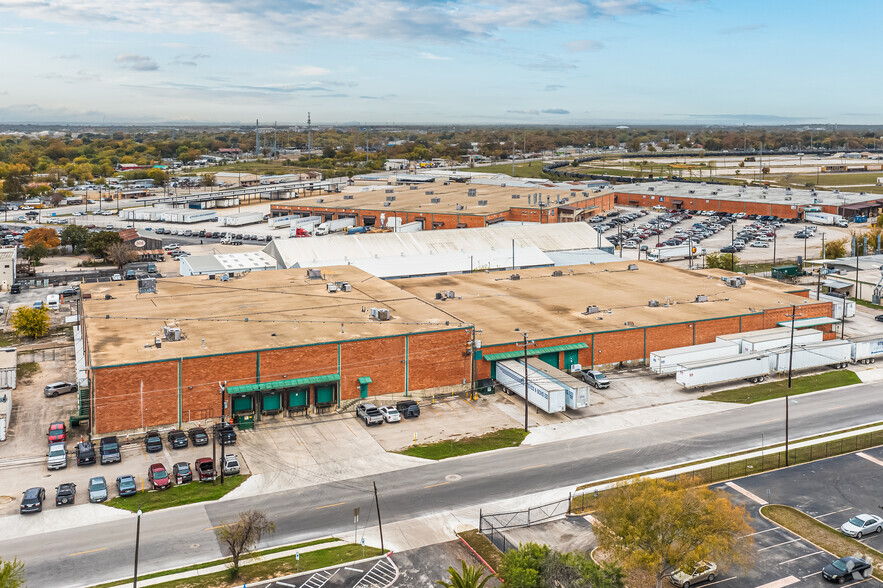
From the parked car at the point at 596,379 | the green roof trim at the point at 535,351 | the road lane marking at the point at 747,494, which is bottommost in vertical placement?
the road lane marking at the point at 747,494

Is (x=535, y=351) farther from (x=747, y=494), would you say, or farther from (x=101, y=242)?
(x=101, y=242)

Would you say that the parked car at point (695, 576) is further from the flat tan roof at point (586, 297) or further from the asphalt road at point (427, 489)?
the flat tan roof at point (586, 297)

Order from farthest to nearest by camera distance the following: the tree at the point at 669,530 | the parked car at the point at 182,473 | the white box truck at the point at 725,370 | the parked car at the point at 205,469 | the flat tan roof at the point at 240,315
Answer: the white box truck at the point at 725,370, the flat tan roof at the point at 240,315, the parked car at the point at 205,469, the parked car at the point at 182,473, the tree at the point at 669,530

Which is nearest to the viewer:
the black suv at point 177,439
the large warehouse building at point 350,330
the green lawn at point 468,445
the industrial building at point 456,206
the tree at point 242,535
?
the tree at point 242,535

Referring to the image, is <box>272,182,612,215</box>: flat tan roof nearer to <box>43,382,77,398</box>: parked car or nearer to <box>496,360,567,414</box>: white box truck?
<box>496,360,567,414</box>: white box truck

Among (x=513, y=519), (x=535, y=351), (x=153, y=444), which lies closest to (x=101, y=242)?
(x=153, y=444)

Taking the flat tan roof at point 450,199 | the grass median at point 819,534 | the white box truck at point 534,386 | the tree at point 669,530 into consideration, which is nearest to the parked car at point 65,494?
the tree at point 669,530

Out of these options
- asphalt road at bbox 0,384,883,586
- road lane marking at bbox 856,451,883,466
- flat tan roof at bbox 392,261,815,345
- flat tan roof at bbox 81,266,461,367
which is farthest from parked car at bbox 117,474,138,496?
road lane marking at bbox 856,451,883,466

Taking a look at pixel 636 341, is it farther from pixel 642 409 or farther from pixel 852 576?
pixel 852 576
